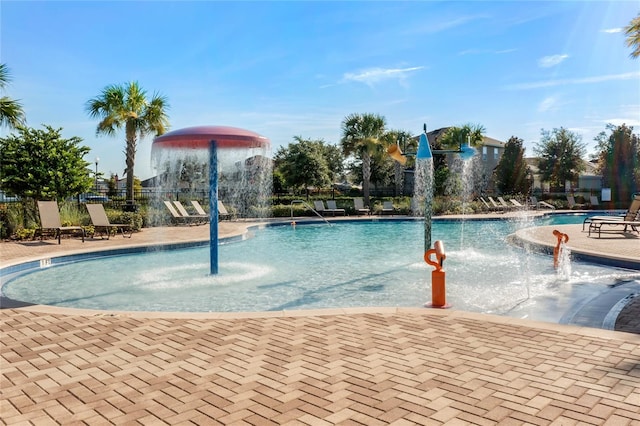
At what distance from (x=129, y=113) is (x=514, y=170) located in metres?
30.2

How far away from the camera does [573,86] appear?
17.8 m

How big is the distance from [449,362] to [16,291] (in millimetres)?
7749

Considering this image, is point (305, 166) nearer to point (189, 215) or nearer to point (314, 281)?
point (189, 215)

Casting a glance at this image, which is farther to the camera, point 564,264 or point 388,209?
point 388,209

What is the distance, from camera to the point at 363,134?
32.5m

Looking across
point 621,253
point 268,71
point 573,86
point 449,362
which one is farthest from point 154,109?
point 449,362

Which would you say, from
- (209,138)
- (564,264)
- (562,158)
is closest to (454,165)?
(562,158)

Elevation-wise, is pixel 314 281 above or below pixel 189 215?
below

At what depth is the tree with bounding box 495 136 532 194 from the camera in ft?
130

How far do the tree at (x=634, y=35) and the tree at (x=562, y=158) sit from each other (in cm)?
3293

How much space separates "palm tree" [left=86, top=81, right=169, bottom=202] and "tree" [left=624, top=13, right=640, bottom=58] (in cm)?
1988

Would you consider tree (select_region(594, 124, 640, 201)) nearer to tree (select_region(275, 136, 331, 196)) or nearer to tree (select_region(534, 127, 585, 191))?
tree (select_region(534, 127, 585, 191))

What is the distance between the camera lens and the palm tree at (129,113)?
23.4 meters

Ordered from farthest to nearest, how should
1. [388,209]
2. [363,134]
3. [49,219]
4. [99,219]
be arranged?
[363,134], [388,209], [99,219], [49,219]
